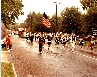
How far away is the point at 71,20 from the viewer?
2478 inches

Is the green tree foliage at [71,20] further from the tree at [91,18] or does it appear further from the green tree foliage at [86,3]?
the tree at [91,18]

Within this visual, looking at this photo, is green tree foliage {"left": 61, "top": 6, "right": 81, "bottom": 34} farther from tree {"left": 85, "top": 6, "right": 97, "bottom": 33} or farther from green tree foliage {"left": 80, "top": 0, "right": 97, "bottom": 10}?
tree {"left": 85, "top": 6, "right": 97, "bottom": 33}

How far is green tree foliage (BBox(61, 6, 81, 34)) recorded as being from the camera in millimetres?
62156

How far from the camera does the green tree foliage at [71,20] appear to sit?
6216 cm

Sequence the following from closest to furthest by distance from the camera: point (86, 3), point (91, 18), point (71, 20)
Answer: point (91, 18) < point (86, 3) < point (71, 20)

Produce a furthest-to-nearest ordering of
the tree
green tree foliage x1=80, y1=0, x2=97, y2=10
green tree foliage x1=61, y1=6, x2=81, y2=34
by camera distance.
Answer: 1. green tree foliage x1=61, y1=6, x2=81, y2=34
2. green tree foliage x1=80, y1=0, x2=97, y2=10
3. the tree

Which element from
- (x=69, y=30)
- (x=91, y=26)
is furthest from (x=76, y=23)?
(x=91, y=26)

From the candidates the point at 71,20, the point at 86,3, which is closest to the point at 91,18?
the point at 86,3

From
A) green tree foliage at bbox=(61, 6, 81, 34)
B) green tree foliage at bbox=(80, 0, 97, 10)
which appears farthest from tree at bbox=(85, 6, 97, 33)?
green tree foliage at bbox=(61, 6, 81, 34)

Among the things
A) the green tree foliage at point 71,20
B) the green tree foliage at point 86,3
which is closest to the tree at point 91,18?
the green tree foliage at point 86,3

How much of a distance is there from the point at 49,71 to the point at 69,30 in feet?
160

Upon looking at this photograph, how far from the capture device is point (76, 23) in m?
62.9

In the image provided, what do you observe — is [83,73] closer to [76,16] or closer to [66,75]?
[66,75]

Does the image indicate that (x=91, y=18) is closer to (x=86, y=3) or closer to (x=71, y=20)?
(x=86, y=3)
